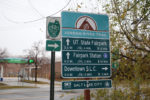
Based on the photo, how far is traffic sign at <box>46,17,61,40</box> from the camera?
4.22 meters

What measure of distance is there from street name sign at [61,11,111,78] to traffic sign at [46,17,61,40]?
576mm

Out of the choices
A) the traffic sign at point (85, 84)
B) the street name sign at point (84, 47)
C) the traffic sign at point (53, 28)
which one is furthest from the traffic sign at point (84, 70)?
the traffic sign at point (53, 28)

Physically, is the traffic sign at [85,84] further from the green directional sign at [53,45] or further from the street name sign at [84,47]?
the green directional sign at [53,45]

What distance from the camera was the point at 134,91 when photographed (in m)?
3.96

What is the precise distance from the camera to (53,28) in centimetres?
425

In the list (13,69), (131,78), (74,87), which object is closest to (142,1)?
(131,78)

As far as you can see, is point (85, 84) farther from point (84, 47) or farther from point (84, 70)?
point (84, 47)

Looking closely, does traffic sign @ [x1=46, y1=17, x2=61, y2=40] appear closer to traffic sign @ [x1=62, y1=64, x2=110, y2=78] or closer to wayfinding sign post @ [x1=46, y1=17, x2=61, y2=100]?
wayfinding sign post @ [x1=46, y1=17, x2=61, y2=100]

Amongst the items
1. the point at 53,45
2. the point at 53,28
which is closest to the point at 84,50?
the point at 53,45

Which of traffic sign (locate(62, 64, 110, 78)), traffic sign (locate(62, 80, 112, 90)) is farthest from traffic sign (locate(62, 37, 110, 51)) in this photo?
traffic sign (locate(62, 80, 112, 90))

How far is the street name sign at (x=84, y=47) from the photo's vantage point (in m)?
3.57

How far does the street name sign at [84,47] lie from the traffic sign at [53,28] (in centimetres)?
58

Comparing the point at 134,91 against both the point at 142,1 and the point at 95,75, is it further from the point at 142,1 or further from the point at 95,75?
the point at 142,1

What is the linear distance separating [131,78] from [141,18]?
51.2 inches
